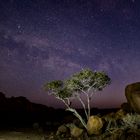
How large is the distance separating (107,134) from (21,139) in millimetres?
8159

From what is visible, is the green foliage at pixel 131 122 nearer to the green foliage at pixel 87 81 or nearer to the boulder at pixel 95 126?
the boulder at pixel 95 126

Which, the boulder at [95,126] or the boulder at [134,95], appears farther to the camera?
the boulder at [134,95]

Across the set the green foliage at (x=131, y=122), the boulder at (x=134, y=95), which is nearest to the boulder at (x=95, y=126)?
the green foliage at (x=131, y=122)

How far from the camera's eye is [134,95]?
29.7m

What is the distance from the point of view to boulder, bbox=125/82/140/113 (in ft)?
96.5

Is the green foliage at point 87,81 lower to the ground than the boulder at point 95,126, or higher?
higher

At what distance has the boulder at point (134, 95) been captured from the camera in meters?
29.4

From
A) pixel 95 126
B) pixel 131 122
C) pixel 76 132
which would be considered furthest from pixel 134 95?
pixel 76 132

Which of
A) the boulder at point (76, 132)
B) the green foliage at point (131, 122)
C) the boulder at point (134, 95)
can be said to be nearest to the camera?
the green foliage at point (131, 122)

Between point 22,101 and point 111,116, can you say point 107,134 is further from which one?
point 22,101

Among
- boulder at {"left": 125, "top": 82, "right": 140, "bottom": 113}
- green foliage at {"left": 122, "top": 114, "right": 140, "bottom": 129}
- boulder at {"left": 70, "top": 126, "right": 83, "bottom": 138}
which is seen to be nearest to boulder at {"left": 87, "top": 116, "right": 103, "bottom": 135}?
boulder at {"left": 70, "top": 126, "right": 83, "bottom": 138}

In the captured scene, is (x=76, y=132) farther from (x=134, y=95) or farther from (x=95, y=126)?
(x=134, y=95)

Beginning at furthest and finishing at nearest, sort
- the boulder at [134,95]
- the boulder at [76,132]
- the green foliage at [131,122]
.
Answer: the boulder at [134,95], the boulder at [76,132], the green foliage at [131,122]

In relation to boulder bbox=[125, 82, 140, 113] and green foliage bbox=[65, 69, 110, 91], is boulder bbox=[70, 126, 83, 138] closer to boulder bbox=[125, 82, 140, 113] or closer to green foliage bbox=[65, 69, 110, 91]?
green foliage bbox=[65, 69, 110, 91]
